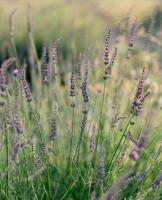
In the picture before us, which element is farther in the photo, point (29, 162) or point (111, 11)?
point (111, 11)

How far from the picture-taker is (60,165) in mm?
2879

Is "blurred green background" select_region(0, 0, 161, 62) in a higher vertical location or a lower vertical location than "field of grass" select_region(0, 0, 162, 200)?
lower

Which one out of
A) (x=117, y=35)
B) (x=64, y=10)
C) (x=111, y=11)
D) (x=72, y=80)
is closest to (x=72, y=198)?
(x=72, y=80)

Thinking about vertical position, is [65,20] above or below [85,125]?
below

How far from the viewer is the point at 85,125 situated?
247 centimetres

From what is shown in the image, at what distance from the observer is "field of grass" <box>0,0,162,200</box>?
2.08m

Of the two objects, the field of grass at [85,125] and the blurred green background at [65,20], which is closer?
the field of grass at [85,125]

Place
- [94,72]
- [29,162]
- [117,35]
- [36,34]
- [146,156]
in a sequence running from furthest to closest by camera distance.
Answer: [36,34]
[94,72]
[117,35]
[146,156]
[29,162]

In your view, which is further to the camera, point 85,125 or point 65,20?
point 65,20

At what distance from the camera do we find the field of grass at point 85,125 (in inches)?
81.9

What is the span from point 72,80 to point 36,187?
2.37 ft

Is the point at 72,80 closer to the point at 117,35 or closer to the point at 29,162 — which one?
the point at 29,162

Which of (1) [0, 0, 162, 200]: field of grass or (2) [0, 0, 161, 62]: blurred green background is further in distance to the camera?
(2) [0, 0, 161, 62]: blurred green background

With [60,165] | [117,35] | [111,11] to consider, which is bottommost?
[111,11]
